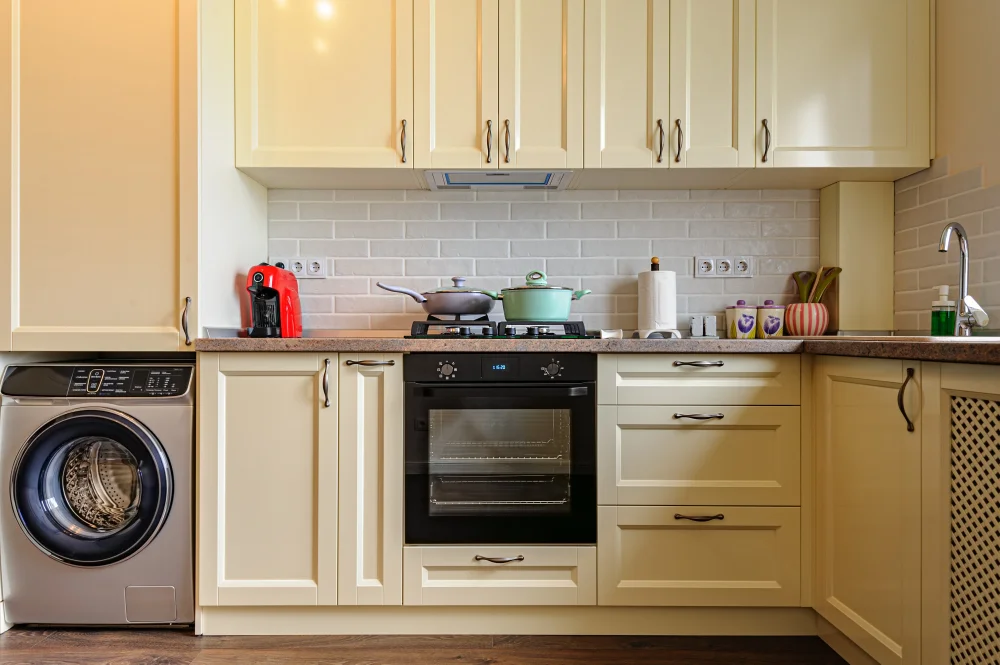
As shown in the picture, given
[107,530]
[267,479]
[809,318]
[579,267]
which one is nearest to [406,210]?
[579,267]

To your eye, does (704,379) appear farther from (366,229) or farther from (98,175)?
(98,175)

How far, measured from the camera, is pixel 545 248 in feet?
8.44

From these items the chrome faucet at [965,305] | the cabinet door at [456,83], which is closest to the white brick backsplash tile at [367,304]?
A: the cabinet door at [456,83]

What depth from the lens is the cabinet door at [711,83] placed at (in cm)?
221

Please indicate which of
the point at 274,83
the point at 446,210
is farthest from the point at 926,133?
the point at 274,83

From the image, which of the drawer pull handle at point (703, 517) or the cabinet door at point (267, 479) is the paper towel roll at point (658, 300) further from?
the cabinet door at point (267, 479)

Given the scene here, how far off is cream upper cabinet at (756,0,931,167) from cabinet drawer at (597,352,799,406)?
82 cm

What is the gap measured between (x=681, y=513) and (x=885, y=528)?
1.83 feet

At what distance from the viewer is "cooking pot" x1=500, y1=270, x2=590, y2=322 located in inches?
87.1

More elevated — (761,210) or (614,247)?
(761,210)

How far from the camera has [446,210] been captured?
8.43ft

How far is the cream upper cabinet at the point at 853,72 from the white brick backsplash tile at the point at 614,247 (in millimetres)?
578

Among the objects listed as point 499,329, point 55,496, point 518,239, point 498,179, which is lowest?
point 55,496

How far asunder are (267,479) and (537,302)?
1.07 m
